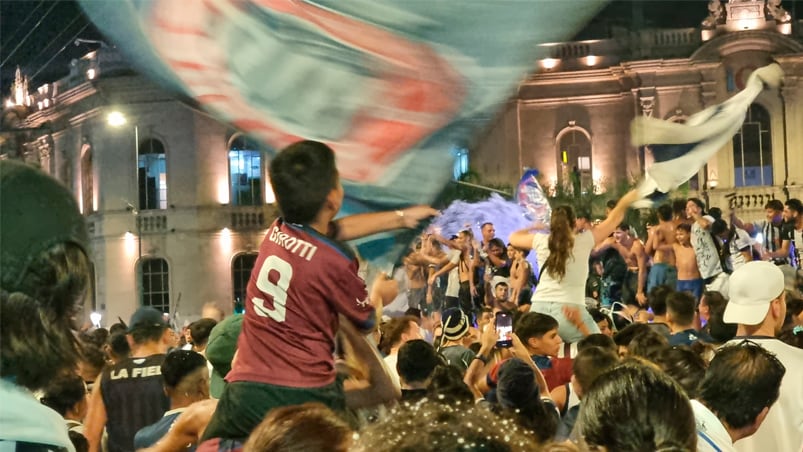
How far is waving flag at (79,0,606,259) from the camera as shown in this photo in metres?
4.16

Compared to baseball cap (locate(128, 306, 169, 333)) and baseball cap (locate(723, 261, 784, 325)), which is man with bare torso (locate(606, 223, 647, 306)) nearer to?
baseball cap (locate(128, 306, 169, 333))

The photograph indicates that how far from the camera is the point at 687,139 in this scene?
853cm

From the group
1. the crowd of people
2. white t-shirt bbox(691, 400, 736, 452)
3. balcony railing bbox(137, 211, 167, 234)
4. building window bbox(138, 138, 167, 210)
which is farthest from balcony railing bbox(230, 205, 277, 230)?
white t-shirt bbox(691, 400, 736, 452)

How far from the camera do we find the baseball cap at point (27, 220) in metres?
1.92

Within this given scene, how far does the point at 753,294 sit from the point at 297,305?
292 centimetres

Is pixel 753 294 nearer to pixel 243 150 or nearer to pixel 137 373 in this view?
pixel 137 373

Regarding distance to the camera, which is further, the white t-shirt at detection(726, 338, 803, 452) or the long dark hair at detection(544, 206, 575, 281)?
the long dark hair at detection(544, 206, 575, 281)

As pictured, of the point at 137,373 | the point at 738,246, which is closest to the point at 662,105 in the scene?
the point at 738,246

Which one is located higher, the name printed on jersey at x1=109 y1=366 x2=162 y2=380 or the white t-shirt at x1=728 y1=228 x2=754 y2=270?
the white t-shirt at x1=728 y1=228 x2=754 y2=270

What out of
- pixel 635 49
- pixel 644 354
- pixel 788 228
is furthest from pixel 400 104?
pixel 635 49

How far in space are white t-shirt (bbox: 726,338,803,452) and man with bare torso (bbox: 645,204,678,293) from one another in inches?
317

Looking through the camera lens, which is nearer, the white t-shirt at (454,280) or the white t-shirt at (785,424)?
the white t-shirt at (785,424)

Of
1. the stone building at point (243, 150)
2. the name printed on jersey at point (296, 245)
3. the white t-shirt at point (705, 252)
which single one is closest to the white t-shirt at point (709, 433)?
the name printed on jersey at point (296, 245)

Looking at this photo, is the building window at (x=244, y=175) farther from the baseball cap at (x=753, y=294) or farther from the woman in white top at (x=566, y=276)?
the baseball cap at (x=753, y=294)
